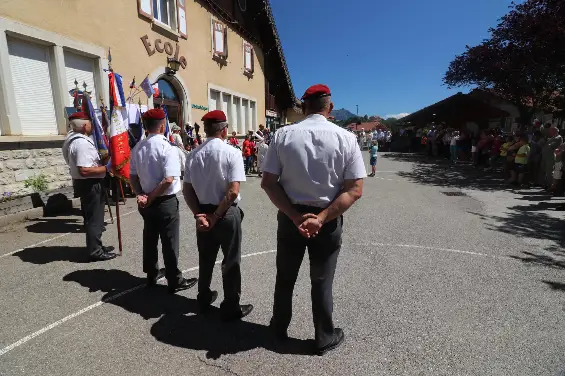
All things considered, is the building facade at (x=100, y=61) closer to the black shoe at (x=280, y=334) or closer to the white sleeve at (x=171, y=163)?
the white sleeve at (x=171, y=163)

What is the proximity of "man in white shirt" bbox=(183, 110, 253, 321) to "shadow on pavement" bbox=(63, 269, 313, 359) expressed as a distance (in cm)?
20

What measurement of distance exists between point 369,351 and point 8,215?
6.54m

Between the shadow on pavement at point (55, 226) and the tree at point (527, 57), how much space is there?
14168 millimetres

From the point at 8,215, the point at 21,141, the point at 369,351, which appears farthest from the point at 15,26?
the point at 369,351

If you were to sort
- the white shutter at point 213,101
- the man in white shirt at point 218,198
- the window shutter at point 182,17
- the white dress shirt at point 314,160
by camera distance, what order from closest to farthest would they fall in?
the white dress shirt at point 314,160 → the man in white shirt at point 218,198 → the window shutter at point 182,17 → the white shutter at point 213,101

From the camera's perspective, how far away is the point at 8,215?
585 centimetres

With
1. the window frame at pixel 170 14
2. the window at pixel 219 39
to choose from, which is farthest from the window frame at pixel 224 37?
the window frame at pixel 170 14

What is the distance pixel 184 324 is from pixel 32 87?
7.27 metres

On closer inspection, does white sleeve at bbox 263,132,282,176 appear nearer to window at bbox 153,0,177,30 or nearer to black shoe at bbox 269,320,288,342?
black shoe at bbox 269,320,288,342

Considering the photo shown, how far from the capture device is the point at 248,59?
17.1 metres

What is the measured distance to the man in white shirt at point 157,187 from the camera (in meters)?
3.22

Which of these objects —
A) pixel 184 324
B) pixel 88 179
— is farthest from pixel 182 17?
pixel 184 324

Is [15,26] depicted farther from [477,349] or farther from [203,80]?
[477,349]

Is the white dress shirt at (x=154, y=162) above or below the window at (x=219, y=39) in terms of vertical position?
below
